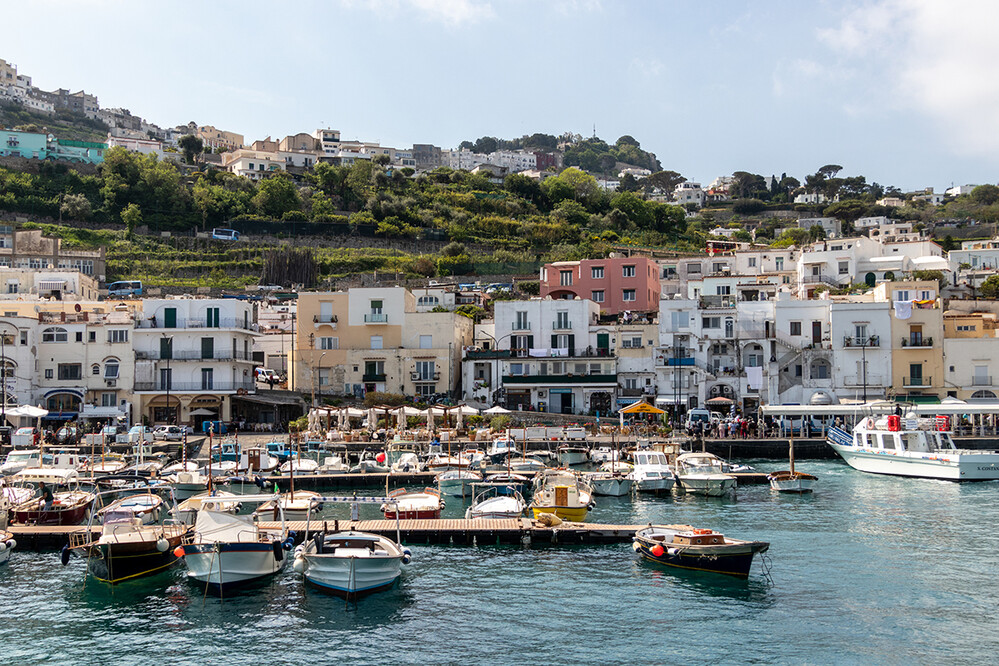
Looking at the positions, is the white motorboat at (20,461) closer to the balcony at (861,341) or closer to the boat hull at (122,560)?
the boat hull at (122,560)

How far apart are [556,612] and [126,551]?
1296cm

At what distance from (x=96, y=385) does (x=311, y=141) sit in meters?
117

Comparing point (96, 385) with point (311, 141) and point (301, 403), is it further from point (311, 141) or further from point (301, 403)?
point (311, 141)

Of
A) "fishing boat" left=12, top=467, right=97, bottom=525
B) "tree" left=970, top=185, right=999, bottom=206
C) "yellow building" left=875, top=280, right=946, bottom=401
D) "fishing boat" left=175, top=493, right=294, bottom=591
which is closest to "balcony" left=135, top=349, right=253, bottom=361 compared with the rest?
"fishing boat" left=12, top=467, right=97, bottom=525

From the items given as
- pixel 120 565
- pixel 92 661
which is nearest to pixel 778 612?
pixel 92 661

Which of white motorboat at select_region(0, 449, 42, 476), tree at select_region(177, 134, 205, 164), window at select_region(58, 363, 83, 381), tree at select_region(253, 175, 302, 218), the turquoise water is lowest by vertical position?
the turquoise water

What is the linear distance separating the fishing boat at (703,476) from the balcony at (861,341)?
83.7ft

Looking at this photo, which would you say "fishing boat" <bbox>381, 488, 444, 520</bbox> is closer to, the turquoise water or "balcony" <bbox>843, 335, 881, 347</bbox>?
the turquoise water

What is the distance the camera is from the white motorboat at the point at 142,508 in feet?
109

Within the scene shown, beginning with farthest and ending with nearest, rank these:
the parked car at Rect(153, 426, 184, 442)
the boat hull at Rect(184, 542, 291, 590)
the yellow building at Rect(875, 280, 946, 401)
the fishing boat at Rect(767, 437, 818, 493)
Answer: the yellow building at Rect(875, 280, 946, 401)
the parked car at Rect(153, 426, 184, 442)
the fishing boat at Rect(767, 437, 818, 493)
the boat hull at Rect(184, 542, 291, 590)

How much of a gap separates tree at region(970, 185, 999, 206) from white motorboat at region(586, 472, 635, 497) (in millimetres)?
146036

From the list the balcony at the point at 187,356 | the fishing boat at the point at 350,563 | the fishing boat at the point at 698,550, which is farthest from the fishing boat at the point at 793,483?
the balcony at the point at 187,356

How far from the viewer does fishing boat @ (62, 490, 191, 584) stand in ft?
92.5

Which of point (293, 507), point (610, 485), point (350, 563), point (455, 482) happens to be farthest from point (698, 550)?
point (455, 482)
